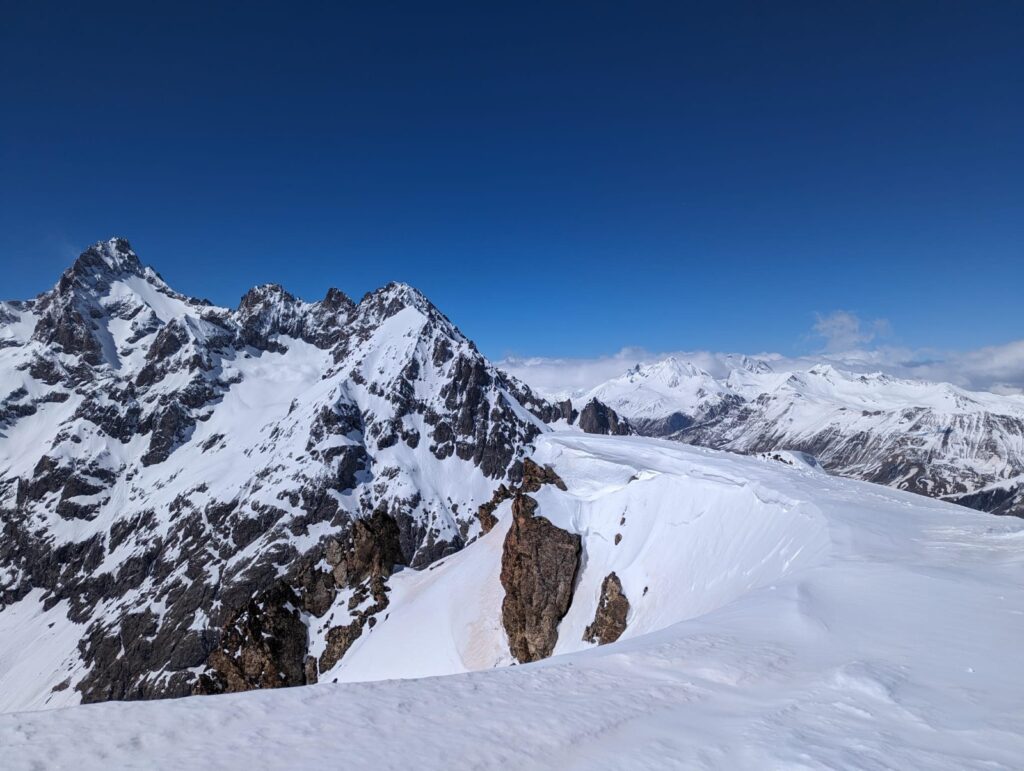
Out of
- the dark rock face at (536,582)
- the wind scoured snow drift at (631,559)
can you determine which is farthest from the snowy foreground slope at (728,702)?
the dark rock face at (536,582)

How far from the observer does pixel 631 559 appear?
44062 millimetres

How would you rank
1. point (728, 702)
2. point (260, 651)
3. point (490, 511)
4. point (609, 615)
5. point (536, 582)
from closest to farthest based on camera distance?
point (728, 702) < point (609, 615) < point (536, 582) < point (260, 651) < point (490, 511)

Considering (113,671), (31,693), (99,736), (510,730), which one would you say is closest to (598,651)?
(510,730)

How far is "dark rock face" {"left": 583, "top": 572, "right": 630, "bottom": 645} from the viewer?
4012cm

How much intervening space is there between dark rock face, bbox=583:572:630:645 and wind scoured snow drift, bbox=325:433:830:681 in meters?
0.65

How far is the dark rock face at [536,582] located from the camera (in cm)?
4769

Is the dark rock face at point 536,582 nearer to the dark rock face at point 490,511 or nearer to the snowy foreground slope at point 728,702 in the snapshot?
the dark rock face at point 490,511

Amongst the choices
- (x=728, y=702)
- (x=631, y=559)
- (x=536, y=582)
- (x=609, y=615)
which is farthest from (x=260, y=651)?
(x=728, y=702)

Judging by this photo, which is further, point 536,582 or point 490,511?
point 490,511

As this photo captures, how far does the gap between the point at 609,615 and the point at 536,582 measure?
984 centimetres

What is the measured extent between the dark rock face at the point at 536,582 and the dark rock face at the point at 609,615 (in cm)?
513

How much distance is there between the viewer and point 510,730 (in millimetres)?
8492

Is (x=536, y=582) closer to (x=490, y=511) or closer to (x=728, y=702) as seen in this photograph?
(x=490, y=511)

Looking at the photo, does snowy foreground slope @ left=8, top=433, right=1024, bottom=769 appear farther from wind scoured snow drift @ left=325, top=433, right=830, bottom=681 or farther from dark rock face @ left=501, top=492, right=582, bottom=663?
dark rock face @ left=501, top=492, right=582, bottom=663
